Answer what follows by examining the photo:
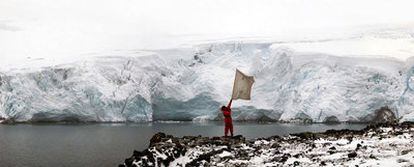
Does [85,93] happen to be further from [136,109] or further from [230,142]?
[230,142]

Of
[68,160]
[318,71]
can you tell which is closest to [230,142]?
[68,160]

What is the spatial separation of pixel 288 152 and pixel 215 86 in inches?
3764

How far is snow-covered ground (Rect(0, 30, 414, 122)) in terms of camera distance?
309ft

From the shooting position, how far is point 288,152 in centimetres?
1734

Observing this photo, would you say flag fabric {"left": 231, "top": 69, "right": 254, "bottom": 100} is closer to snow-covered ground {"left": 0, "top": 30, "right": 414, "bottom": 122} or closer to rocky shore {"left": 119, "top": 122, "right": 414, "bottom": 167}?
rocky shore {"left": 119, "top": 122, "right": 414, "bottom": 167}

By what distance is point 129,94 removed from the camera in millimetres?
106750

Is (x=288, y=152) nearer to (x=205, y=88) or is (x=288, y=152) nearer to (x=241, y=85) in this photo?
(x=241, y=85)

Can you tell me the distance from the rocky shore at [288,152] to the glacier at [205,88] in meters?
72.7

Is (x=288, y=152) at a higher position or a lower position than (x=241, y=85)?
lower

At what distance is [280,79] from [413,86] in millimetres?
25355

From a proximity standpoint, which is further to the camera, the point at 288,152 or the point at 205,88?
the point at 205,88

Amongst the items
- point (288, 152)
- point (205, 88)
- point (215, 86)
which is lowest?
point (205, 88)

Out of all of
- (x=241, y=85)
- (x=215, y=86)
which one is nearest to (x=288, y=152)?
(x=241, y=85)

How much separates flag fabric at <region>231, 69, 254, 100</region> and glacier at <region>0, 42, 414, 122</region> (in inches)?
2755
